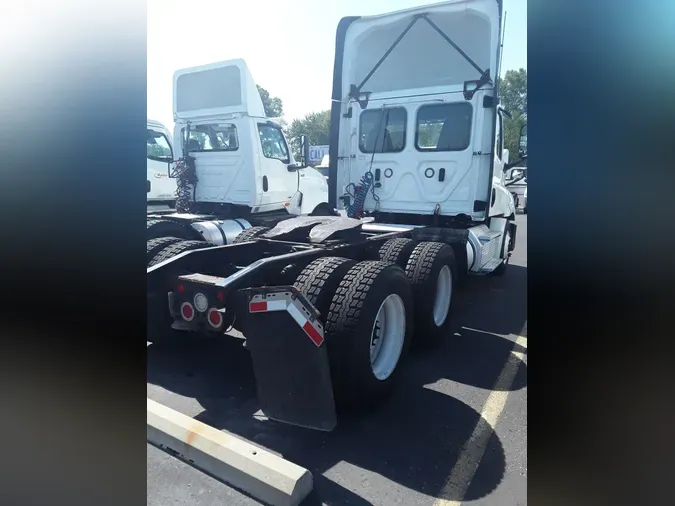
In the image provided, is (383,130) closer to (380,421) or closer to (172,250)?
(172,250)

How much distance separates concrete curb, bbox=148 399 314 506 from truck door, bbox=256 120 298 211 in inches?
222

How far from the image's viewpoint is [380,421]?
328cm

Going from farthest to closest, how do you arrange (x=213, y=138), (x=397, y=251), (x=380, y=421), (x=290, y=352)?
(x=213, y=138)
(x=397, y=251)
(x=380, y=421)
(x=290, y=352)

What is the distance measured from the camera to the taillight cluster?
314 centimetres

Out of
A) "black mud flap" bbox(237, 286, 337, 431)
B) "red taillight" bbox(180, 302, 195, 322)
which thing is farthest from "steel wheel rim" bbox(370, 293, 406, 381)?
"red taillight" bbox(180, 302, 195, 322)

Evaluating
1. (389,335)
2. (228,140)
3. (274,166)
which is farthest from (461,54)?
(389,335)

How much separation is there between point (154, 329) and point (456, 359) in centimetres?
291

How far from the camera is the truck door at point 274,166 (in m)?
8.12

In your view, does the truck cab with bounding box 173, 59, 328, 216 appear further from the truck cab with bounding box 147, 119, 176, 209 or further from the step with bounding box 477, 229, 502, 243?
the step with bounding box 477, 229, 502, 243

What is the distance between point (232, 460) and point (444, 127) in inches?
203
